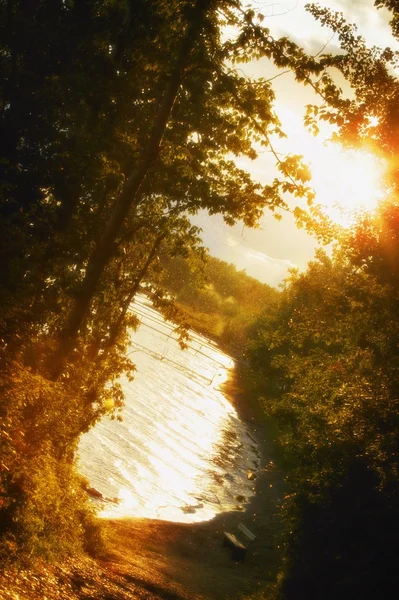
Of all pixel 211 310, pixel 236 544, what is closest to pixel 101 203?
pixel 236 544

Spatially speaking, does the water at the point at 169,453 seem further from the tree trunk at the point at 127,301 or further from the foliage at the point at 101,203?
the foliage at the point at 101,203

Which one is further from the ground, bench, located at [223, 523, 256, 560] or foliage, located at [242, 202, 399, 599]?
foliage, located at [242, 202, 399, 599]

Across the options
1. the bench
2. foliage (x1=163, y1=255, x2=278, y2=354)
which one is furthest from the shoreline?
foliage (x1=163, y1=255, x2=278, y2=354)

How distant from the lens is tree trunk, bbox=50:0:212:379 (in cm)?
1077

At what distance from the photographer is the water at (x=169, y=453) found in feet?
75.7

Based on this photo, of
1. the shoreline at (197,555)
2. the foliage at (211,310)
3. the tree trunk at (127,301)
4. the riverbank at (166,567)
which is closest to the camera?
the riverbank at (166,567)

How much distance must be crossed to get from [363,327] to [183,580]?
9.95 meters

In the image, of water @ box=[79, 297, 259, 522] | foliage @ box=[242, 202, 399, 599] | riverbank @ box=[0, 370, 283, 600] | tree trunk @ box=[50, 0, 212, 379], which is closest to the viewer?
riverbank @ box=[0, 370, 283, 600]

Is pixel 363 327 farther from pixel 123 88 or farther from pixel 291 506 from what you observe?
pixel 123 88

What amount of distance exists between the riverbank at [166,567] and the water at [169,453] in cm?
117

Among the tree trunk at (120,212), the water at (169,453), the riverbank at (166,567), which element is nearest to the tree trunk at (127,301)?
the water at (169,453)

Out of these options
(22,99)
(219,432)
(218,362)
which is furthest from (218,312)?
(22,99)

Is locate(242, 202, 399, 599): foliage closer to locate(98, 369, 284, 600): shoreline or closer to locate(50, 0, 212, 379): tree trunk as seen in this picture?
locate(98, 369, 284, 600): shoreline

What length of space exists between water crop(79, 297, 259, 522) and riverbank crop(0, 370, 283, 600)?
1175 mm
